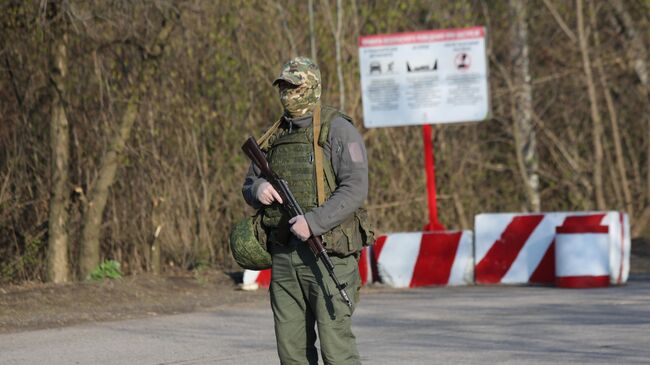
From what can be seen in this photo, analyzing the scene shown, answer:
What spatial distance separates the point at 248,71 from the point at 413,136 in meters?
2.69

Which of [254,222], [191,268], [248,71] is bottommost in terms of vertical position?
[191,268]

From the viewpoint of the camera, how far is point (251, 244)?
21.3 feet

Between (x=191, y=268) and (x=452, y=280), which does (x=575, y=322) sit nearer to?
(x=452, y=280)

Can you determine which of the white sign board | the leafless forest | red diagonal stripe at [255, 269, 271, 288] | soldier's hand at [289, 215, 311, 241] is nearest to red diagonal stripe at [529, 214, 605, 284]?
the white sign board

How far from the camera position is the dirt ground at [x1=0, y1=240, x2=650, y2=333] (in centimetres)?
1212

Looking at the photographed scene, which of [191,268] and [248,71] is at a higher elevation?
[248,71]

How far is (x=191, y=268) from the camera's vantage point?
57.0ft

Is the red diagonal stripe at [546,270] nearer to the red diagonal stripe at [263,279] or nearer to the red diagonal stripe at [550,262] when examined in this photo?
the red diagonal stripe at [550,262]

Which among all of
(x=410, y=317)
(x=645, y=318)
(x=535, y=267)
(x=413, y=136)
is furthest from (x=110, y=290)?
(x=413, y=136)

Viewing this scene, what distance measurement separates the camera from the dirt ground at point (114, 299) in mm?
12125

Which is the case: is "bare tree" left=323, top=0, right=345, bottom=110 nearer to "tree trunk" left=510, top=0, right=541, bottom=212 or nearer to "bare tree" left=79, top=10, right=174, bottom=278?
"bare tree" left=79, top=10, right=174, bottom=278

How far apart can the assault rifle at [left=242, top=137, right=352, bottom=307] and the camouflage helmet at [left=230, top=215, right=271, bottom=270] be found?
0.26m

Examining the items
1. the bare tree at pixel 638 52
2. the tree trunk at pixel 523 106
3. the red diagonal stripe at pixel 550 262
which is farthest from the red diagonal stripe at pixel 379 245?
the bare tree at pixel 638 52

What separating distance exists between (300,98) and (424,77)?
30.8 feet
